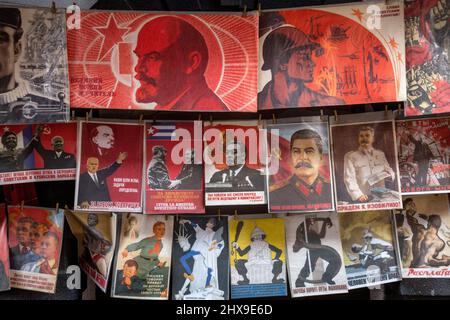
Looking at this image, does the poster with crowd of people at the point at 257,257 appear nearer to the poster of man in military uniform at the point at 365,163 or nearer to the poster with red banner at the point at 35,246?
the poster of man in military uniform at the point at 365,163

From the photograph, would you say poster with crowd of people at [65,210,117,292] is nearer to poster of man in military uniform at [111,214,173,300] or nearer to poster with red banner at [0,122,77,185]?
poster of man in military uniform at [111,214,173,300]

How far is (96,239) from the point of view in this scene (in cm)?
227

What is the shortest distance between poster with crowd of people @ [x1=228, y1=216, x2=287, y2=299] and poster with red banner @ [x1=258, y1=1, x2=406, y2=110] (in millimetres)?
551

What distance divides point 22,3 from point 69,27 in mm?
277

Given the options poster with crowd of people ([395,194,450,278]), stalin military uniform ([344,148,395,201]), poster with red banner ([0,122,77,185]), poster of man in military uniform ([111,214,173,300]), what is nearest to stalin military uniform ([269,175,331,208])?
stalin military uniform ([344,148,395,201])

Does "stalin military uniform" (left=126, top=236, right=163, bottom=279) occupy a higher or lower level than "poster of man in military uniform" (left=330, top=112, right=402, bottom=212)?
lower

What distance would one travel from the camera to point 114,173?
2211 mm

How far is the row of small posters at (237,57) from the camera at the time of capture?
2072 mm

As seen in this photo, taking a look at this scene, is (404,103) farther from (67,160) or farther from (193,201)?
(67,160)

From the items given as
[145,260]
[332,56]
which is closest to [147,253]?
[145,260]

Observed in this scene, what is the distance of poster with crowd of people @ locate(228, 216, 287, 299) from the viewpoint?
2.25 meters

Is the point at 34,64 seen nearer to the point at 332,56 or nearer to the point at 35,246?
the point at 35,246

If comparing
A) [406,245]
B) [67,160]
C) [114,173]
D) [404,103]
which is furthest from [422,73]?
[67,160]

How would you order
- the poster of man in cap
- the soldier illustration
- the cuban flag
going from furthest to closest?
the cuban flag → the soldier illustration → the poster of man in cap
